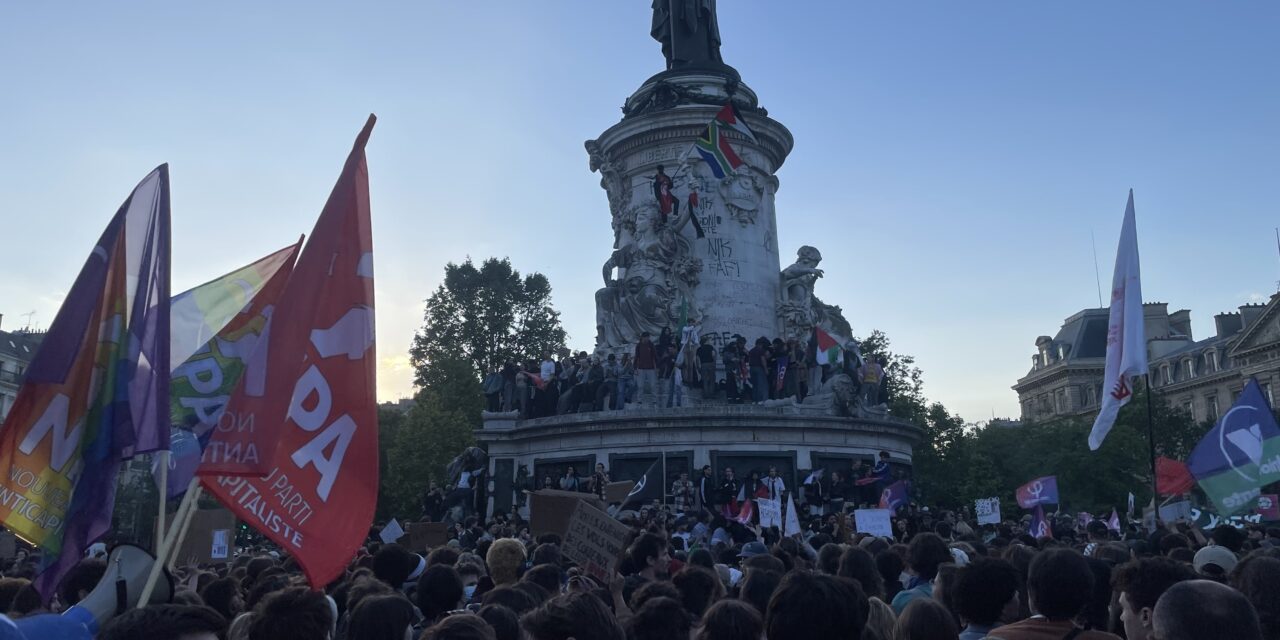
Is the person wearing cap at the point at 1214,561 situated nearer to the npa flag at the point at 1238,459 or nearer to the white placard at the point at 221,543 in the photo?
the npa flag at the point at 1238,459

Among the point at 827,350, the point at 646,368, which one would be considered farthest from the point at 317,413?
the point at 827,350

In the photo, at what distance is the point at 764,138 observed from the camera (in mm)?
30266

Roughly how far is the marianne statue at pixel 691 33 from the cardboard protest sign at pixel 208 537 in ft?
73.3

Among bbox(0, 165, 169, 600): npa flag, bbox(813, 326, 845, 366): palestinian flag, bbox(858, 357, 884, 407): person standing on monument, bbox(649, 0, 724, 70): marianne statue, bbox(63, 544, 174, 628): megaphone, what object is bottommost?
bbox(63, 544, 174, 628): megaphone

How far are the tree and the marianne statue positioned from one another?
33.4 m

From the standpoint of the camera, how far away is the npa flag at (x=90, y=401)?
19.5 ft

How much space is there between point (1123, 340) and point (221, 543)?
1196 cm

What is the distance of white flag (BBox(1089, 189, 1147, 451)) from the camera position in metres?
13.3

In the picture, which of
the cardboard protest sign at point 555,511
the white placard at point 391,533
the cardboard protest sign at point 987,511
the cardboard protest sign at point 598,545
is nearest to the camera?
the cardboard protest sign at point 598,545

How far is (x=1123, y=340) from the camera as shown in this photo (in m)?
13.5

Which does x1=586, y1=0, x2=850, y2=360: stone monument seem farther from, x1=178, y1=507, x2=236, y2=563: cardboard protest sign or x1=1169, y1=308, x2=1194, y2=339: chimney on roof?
x1=1169, y1=308, x2=1194, y2=339: chimney on roof

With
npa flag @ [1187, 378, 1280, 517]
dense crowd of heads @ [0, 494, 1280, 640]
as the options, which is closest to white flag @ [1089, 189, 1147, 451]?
npa flag @ [1187, 378, 1280, 517]

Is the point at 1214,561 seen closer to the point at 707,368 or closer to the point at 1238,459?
the point at 1238,459

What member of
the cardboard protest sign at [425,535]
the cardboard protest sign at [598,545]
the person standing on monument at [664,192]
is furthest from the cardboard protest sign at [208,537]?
the person standing on monument at [664,192]
